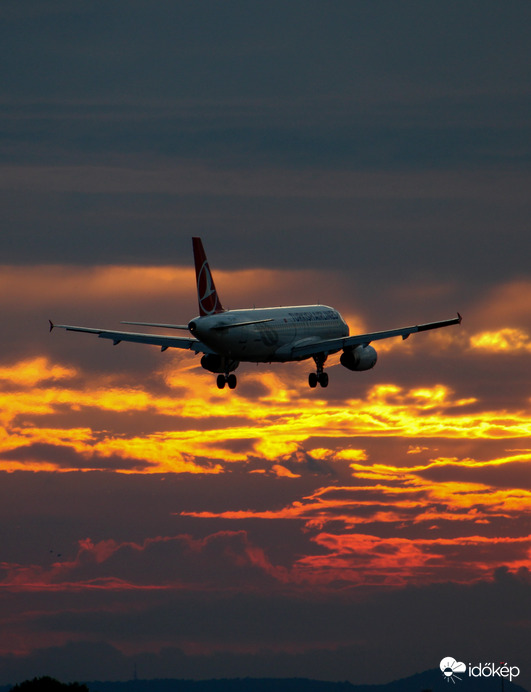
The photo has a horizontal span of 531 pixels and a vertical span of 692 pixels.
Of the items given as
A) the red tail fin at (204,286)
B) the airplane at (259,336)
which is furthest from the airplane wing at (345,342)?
the red tail fin at (204,286)

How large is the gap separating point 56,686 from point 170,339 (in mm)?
56585

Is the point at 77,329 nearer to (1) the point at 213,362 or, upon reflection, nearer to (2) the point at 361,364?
(1) the point at 213,362

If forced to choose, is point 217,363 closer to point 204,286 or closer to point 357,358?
point 204,286

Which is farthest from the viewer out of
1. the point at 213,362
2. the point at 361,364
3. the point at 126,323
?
the point at 361,364

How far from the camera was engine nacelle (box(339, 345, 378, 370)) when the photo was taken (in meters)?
122

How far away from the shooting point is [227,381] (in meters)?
115

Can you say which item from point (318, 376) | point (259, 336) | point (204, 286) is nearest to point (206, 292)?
point (204, 286)

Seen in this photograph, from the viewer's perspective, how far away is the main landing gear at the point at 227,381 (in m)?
115

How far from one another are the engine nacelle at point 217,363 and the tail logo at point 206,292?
6.04 metres

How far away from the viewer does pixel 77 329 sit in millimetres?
119312

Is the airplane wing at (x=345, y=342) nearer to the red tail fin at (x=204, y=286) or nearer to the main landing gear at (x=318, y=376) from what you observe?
the main landing gear at (x=318, y=376)

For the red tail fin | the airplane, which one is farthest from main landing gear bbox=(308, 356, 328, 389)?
the red tail fin

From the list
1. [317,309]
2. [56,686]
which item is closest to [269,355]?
[317,309]

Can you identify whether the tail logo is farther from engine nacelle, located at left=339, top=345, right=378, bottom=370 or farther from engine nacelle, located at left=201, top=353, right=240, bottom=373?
engine nacelle, located at left=339, top=345, right=378, bottom=370
